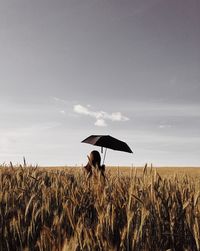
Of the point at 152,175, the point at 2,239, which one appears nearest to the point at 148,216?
the point at 152,175

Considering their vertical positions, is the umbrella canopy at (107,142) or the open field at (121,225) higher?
the umbrella canopy at (107,142)

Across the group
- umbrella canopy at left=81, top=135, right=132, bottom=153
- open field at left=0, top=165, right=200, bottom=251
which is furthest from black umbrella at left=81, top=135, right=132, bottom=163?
open field at left=0, top=165, right=200, bottom=251

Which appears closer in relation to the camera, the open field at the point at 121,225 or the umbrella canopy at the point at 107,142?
the open field at the point at 121,225

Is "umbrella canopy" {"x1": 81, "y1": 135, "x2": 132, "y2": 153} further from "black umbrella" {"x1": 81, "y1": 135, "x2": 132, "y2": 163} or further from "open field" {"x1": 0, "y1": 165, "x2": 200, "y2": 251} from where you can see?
"open field" {"x1": 0, "y1": 165, "x2": 200, "y2": 251}

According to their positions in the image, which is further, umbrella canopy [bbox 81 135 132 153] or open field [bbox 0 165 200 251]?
umbrella canopy [bbox 81 135 132 153]

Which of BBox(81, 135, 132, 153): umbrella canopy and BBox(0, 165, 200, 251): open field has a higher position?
BBox(81, 135, 132, 153): umbrella canopy

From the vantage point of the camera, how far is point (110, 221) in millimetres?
2822

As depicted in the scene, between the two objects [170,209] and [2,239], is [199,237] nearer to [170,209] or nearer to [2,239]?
[170,209]

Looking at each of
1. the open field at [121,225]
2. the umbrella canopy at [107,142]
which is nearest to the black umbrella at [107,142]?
the umbrella canopy at [107,142]

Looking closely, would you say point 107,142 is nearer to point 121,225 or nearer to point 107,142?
point 107,142

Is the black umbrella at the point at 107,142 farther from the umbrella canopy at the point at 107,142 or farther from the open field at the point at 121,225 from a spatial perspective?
the open field at the point at 121,225

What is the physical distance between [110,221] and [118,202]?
1.60 ft

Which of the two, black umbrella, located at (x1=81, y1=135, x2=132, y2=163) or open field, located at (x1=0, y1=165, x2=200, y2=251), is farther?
black umbrella, located at (x1=81, y1=135, x2=132, y2=163)

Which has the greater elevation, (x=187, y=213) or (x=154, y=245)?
(x=187, y=213)
